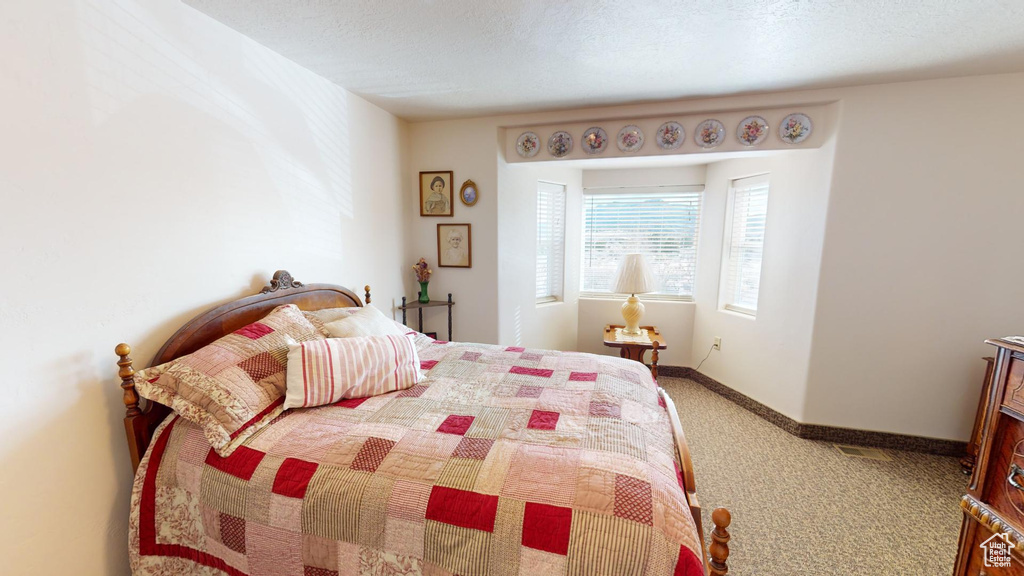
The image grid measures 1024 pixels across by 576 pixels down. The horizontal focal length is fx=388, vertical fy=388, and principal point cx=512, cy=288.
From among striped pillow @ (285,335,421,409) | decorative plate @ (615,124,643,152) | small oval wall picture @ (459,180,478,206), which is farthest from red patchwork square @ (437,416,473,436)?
decorative plate @ (615,124,643,152)

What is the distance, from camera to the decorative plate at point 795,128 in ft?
8.60

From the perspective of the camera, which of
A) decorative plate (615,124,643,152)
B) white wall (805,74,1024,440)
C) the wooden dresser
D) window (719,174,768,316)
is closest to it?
the wooden dresser

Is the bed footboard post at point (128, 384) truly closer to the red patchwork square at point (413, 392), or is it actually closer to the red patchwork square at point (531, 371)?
the red patchwork square at point (413, 392)

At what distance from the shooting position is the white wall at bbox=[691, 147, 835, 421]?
2.69 m

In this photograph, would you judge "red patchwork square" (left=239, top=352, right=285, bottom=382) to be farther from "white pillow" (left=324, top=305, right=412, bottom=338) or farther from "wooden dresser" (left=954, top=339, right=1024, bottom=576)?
"wooden dresser" (left=954, top=339, right=1024, bottom=576)

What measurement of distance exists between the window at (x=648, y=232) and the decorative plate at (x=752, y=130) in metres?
0.96

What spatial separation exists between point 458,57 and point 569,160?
Answer: 1.30m

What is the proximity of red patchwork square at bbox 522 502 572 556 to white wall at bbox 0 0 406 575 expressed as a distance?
1603mm

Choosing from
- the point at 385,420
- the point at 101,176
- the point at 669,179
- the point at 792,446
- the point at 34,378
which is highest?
the point at 669,179

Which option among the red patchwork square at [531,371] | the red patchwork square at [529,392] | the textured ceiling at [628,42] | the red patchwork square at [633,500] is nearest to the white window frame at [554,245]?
the textured ceiling at [628,42]

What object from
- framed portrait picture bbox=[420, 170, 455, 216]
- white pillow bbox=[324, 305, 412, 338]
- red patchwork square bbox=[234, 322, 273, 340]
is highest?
framed portrait picture bbox=[420, 170, 455, 216]

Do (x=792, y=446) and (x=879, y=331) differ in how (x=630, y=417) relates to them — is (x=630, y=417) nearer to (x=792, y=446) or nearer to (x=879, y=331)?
(x=792, y=446)

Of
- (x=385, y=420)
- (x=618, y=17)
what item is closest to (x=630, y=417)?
(x=385, y=420)

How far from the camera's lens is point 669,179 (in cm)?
373
